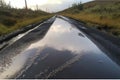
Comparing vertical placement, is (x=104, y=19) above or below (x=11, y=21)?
above

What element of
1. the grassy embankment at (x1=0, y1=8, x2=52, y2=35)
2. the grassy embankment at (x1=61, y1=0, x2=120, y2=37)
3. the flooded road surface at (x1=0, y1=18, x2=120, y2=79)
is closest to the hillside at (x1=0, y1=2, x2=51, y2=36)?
the grassy embankment at (x1=0, y1=8, x2=52, y2=35)

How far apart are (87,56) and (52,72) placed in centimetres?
53

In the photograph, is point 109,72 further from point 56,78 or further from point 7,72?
point 7,72

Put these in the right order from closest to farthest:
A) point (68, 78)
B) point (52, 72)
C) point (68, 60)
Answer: point (68, 78), point (52, 72), point (68, 60)

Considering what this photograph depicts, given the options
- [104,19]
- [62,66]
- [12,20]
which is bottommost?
[12,20]

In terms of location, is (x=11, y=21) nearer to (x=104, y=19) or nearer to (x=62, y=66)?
(x=104, y=19)

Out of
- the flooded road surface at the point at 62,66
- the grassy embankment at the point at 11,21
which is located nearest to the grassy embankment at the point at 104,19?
the grassy embankment at the point at 11,21

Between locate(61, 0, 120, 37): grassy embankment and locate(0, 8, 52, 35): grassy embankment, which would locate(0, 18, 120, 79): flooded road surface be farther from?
locate(0, 8, 52, 35): grassy embankment

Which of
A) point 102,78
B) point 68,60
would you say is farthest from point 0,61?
point 102,78

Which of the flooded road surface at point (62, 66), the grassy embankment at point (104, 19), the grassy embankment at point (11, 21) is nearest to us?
the flooded road surface at point (62, 66)

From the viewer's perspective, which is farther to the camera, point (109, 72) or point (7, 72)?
point (7, 72)

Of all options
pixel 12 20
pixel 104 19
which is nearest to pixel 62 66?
pixel 104 19

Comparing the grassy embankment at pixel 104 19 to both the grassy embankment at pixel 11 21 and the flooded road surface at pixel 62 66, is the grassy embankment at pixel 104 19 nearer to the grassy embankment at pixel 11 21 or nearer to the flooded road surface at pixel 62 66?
the grassy embankment at pixel 11 21

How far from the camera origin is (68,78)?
5.17ft
